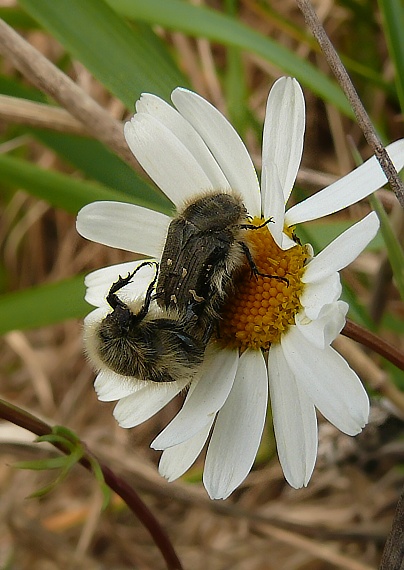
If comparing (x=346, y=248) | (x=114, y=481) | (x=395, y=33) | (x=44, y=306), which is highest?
(x=395, y=33)

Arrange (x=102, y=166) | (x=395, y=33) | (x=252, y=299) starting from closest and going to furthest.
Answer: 1. (x=252, y=299)
2. (x=395, y=33)
3. (x=102, y=166)

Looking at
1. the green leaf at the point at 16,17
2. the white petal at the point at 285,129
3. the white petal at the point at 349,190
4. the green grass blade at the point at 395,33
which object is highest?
the green leaf at the point at 16,17

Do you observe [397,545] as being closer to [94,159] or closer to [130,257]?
[94,159]

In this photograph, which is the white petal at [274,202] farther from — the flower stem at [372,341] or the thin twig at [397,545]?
the thin twig at [397,545]

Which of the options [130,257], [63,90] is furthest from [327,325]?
[130,257]

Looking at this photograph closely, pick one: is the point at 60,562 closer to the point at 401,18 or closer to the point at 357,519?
the point at 357,519

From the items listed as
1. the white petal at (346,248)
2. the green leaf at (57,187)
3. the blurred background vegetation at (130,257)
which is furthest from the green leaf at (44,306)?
the white petal at (346,248)
